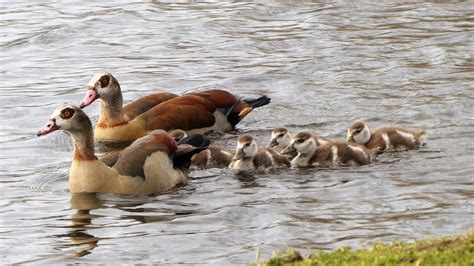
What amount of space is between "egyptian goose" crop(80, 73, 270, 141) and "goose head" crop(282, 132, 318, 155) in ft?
6.46

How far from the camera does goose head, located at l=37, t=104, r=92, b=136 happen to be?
40.8ft

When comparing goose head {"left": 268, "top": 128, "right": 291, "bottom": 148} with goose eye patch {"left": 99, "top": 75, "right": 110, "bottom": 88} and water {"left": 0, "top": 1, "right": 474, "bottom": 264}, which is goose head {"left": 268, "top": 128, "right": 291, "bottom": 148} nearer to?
water {"left": 0, "top": 1, "right": 474, "bottom": 264}

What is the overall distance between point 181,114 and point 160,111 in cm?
25

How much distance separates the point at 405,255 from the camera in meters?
7.74

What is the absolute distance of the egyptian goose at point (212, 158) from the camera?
13.1 m

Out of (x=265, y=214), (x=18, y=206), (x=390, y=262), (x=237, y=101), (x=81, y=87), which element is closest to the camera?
(x=390, y=262)

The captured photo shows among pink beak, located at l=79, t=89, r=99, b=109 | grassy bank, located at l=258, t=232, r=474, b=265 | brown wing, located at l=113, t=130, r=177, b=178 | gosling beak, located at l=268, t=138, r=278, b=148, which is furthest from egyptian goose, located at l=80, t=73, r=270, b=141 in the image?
grassy bank, located at l=258, t=232, r=474, b=265

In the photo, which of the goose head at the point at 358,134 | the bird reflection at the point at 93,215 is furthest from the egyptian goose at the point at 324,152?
the bird reflection at the point at 93,215

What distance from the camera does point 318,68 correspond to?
672 inches

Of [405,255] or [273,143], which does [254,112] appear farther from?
[405,255]

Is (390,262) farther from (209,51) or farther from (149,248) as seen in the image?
(209,51)

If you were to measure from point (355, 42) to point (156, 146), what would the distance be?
6633mm

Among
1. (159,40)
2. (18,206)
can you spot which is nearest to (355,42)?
(159,40)

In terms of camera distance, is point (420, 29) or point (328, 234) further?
point (420, 29)
